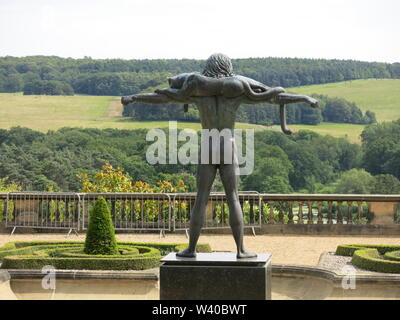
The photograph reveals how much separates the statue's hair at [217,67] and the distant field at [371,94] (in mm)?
81650

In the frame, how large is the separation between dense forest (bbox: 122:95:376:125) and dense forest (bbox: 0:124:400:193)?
291 cm

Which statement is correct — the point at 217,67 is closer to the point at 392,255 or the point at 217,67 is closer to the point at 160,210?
the point at 392,255

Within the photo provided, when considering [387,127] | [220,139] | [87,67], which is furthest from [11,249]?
[87,67]

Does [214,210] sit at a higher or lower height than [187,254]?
higher

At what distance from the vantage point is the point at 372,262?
1473cm

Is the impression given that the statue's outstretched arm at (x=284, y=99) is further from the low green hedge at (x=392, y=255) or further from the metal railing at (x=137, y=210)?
the metal railing at (x=137, y=210)

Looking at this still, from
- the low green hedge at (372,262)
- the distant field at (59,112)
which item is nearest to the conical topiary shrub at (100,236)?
the low green hedge at (372,262)

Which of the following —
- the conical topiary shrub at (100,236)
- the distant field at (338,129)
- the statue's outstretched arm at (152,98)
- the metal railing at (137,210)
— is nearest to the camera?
the statue's outstretched arm at (152,98)

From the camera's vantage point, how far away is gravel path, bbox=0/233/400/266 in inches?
678

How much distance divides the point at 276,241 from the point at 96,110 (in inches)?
2543

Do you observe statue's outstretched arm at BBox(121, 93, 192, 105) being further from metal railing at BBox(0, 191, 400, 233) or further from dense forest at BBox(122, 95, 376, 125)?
dense forest at BBox(122, 95, 376, 125)

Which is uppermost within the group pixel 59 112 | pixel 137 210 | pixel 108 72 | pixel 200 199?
pixel 108 72

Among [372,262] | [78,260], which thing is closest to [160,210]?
[78,260]

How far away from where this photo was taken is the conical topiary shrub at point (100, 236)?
49.0ft
